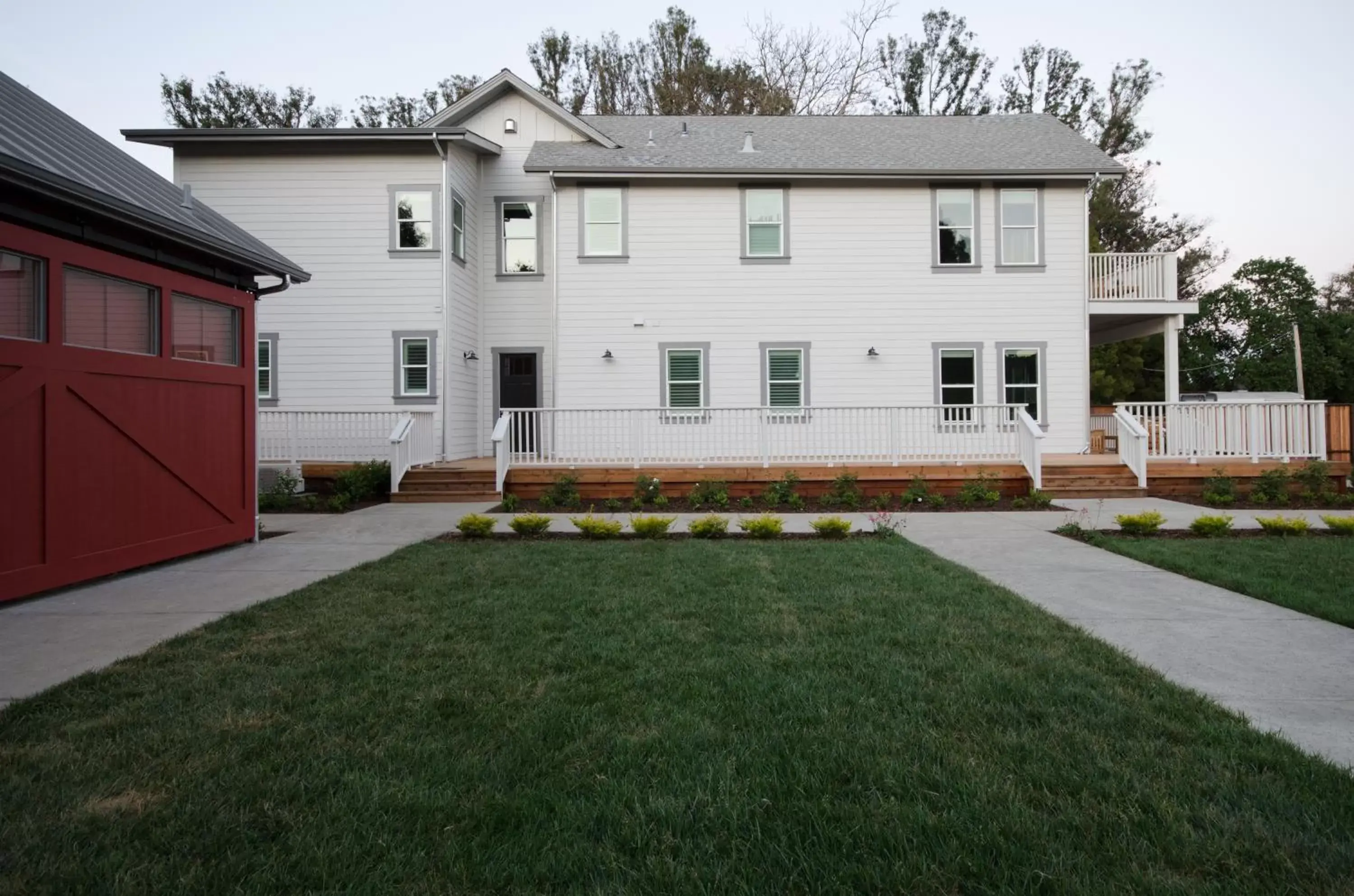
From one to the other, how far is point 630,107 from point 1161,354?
26130 millimetres

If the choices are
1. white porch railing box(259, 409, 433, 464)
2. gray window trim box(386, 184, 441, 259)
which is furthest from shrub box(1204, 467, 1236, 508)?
gray window trim box(386, 184, 441, 259)

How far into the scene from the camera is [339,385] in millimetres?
14352

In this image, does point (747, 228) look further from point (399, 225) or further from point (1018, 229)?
point (399, 225)

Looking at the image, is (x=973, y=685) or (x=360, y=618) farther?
(x=360, y=618)

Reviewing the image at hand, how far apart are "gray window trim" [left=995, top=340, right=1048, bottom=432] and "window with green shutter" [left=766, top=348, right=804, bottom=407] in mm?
3713

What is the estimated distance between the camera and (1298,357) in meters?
31.0

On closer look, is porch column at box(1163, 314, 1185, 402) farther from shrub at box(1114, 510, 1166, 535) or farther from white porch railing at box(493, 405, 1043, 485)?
shrub at box(1114, 510, 1166, 535)

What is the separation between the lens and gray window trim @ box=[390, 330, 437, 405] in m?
14.2

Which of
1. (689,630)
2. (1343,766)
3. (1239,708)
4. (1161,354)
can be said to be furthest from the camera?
(1161,354)

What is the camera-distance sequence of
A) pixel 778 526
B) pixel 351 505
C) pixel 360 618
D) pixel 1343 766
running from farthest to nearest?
pixel 351 505 < pixel 778 526 < pixel 360 618 < pixel 1343 766

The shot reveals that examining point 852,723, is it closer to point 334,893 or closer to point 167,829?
point 334,893

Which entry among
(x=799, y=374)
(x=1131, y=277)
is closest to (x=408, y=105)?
(x=799, y=374)

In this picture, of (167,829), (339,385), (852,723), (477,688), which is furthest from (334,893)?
(339,385)

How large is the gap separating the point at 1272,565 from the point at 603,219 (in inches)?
462
